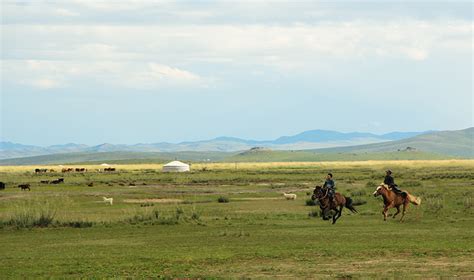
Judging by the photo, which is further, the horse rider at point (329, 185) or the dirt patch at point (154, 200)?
the dirt patch at point (154, 200)

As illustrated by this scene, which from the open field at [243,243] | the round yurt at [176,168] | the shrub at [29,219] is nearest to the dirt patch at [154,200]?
the open field at [243,243]

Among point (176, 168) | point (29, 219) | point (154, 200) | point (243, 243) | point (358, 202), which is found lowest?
point (243, 243)

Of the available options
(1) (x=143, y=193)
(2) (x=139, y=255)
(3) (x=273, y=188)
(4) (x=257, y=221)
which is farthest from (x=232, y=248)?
(3) (x=273, y=188)

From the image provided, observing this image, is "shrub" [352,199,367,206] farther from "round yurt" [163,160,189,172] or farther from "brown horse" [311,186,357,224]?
"round yurt" [163,160,189,172]

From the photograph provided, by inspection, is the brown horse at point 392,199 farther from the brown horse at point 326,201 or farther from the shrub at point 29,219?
the shrub at point 29,219

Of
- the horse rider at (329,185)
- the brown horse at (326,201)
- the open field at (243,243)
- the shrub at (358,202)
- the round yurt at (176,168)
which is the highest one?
the round yurt at (176,168)

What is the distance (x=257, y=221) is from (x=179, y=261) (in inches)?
559

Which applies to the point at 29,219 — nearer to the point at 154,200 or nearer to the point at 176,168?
the point at 154,200

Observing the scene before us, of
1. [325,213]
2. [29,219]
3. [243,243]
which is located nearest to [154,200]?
[29,219]

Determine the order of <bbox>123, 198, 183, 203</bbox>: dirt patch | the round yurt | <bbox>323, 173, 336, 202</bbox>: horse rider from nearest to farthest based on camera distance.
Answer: <bbox>323, 173, 336, 202</bbox>: horse rider
<bbox>123, 198, 183, 203</bbox>: dirt patch
the round yurt

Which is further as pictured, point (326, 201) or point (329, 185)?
point (326, 201)

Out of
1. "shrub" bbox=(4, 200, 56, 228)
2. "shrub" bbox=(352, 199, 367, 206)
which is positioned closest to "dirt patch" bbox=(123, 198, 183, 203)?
"shrub" bbox=(352, 199, 367, 206)

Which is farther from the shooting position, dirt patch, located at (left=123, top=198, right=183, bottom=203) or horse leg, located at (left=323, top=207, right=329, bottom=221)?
dirt patch, located at (left=123, top=198, right=183, bottom=203)

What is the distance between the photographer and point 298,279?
1959cm
